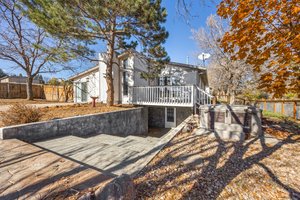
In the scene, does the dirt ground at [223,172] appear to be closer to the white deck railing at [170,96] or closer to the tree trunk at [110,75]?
the white deck railing at [170,96]

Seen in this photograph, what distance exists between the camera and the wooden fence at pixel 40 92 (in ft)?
57.2


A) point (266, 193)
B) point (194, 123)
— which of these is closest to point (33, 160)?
point (266, 193)

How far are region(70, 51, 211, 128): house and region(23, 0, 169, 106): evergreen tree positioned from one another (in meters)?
1.38

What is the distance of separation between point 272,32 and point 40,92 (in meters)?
23.6

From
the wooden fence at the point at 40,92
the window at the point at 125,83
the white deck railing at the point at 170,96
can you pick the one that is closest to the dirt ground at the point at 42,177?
the white deck railing at the point at 170,96

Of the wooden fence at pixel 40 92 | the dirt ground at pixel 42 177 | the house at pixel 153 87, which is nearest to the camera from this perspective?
the dirt ground at pixel 42 177

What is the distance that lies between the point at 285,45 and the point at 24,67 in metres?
18.3

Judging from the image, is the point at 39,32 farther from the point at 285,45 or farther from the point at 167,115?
the point at 285,45

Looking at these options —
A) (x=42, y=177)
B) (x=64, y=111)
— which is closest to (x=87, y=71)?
(x=64, y=111)

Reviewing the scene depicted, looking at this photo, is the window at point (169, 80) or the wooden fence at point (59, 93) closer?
the window at point (169, 80)

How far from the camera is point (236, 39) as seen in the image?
5.23 meters

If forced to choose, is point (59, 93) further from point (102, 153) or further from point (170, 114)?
point (102, 153)

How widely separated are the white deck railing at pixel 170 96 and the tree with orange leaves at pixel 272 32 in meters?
3.65

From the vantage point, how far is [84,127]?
6.23m
